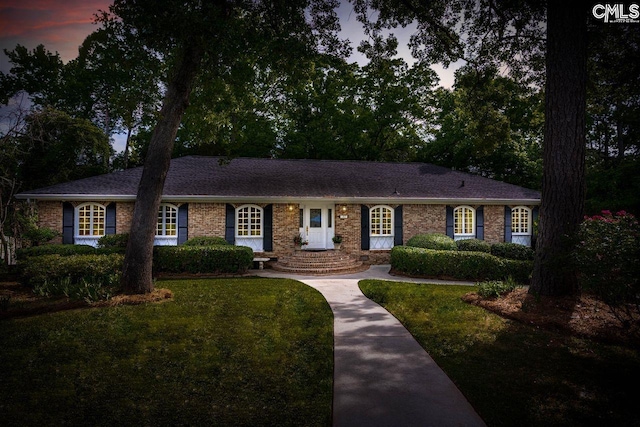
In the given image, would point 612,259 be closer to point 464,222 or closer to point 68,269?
point 464,222

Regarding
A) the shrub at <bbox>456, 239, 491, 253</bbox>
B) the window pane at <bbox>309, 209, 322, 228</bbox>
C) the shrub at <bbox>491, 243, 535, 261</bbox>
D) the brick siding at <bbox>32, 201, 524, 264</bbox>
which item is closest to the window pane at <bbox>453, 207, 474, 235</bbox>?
the brick siding at <bbox>32, 201, 524, 264</bbox>

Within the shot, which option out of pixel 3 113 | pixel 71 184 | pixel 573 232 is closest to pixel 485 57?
pixel 573 232

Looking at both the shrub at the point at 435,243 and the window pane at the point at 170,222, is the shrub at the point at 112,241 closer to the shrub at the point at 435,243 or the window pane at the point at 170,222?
the window pane at the point at 170,222

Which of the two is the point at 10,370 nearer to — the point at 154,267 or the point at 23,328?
the point at 23,328

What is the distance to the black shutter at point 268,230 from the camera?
15047 millimetres

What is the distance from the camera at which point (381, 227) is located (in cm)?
1606

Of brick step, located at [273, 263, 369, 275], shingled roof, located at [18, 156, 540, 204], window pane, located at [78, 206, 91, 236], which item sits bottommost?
brick step, located at [273, 263, 369, 275]

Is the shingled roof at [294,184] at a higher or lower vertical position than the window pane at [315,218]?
higher

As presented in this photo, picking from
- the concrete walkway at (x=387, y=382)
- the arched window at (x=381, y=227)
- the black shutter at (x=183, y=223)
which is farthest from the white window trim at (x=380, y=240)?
the concrete walkway at (x=387, y=382)

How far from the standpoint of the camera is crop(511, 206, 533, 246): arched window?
55.3 ft

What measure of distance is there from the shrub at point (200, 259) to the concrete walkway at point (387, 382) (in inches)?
266

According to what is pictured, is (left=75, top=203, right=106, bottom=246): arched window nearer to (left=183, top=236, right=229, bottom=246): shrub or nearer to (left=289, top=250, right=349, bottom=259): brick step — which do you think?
(left=183, top=236, right=229, bottom=246): shrub

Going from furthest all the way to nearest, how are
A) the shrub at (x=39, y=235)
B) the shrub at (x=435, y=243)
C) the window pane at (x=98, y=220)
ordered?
the window pane at (x=98, y=220) < the shrub at (x=435, y=243) < the shrub at (x=39, y=235)

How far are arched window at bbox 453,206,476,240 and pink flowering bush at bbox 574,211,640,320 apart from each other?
1008cm
